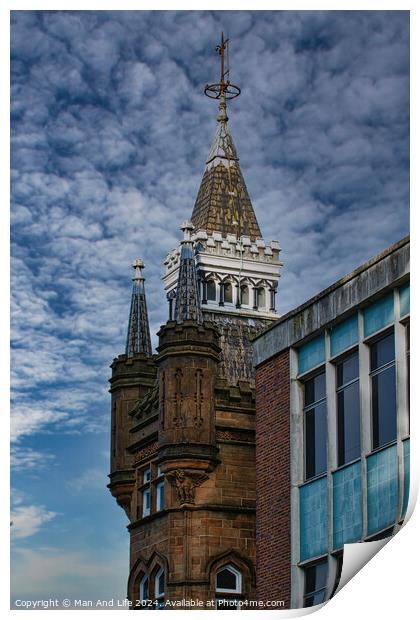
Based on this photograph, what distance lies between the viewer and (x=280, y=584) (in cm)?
3406

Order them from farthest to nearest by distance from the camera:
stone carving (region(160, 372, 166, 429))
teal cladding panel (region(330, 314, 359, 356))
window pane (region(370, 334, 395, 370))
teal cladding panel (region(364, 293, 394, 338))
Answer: stone carving (region(160, 372, 166, 429)) < teal cladding panel (region(330, 314, 359, 356)) < teal cladding panel (region(364, 293, 394, 338)) < window pane (region(370, 334, 395, 370))

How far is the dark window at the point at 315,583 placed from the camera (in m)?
32.0

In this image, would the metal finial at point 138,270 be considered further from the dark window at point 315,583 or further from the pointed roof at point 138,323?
the dark window at point 315,583

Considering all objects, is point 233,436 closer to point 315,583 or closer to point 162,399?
point 162,399

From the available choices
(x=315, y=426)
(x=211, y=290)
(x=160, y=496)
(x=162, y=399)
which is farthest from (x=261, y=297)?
(x=315, y=426)

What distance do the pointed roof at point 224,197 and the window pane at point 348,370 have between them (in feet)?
67.8

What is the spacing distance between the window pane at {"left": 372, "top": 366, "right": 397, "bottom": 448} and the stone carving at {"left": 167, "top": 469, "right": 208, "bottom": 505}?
1147cm

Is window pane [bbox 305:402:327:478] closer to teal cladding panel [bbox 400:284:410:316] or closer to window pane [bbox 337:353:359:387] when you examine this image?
window pane [bbox 337:353:359:387]

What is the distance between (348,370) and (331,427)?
1.34 m

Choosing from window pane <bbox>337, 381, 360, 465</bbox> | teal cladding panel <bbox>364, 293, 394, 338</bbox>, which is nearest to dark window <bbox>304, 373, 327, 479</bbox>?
window pane <bbox>337, 381, 360, 465</bbox>

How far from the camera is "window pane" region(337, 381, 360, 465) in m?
31.7

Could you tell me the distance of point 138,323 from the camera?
47.6m

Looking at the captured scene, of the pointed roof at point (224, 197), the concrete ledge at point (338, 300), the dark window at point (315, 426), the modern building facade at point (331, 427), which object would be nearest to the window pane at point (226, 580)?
the modern building facade at point (331, 427)
